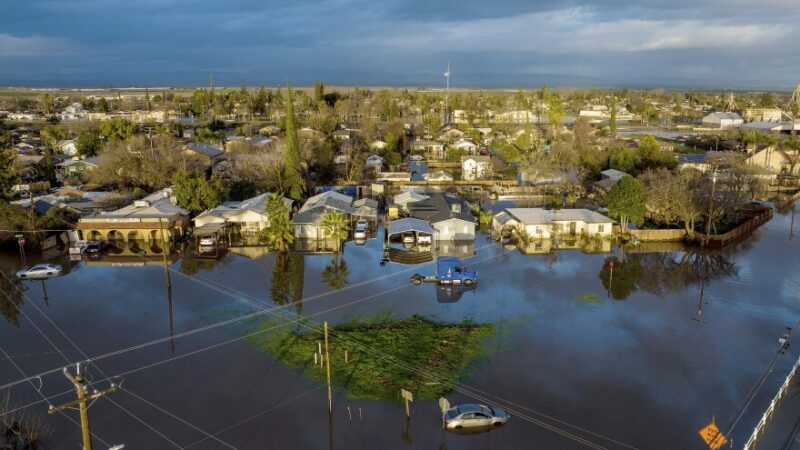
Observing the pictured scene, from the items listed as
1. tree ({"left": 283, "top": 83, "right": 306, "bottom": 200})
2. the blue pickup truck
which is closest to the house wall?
the blue pickup truck

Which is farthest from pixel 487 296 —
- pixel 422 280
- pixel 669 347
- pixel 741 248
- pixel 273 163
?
pixel 273 163

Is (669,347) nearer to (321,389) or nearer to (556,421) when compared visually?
(556,421)

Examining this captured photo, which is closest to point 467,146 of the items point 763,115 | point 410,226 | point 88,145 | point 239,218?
point 410,226

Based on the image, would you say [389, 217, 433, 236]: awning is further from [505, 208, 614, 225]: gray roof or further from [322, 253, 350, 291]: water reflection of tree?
[505, 208, 614, 225]: gray roof

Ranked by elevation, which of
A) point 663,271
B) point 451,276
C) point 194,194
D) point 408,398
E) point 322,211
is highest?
point 194,194

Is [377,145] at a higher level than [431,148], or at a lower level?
higher

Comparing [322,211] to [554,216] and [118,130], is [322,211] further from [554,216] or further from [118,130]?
[118,130]
